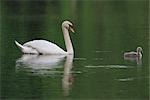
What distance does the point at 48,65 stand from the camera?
20.2 meters

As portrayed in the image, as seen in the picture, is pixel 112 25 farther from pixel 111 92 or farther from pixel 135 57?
pixel 111 92

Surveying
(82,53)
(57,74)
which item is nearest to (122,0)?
(82,53)

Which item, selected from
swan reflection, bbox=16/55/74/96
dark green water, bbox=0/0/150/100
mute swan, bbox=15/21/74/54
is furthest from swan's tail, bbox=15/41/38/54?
swan reflection, bbox=16/55/74/96

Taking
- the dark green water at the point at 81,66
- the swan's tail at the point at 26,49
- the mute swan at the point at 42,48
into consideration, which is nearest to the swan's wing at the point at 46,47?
the mute swan at the point at 42,48

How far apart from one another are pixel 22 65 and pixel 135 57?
3161mm

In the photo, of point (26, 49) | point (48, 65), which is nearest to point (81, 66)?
point (48, 65)

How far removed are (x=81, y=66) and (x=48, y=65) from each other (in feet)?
2.92

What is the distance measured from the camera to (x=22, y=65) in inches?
793

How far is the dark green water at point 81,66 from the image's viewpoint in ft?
52.8

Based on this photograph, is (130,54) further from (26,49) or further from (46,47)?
(26,49)

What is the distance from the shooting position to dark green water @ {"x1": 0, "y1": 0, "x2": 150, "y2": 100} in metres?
16.1

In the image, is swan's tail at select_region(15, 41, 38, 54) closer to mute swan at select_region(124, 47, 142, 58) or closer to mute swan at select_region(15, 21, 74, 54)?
mute swan at select_region(15, 21, 74, 54)

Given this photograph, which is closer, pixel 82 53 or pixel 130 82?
pixel 130 82

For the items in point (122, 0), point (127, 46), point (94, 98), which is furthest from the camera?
point (122, 0)
